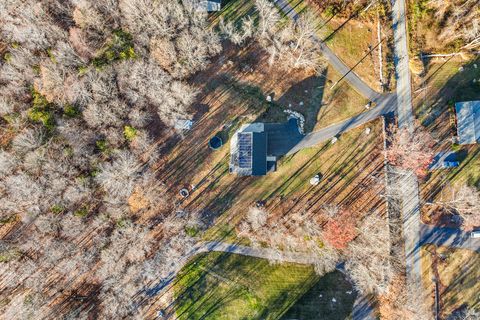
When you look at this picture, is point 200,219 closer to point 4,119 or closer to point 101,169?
point 101,169

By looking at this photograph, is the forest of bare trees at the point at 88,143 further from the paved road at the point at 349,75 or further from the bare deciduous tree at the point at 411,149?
the bare deciduous tree at the point at 411,149

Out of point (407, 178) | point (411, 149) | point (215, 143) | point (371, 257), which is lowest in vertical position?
point (371, 257)

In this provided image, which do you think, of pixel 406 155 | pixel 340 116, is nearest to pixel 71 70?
pixel 340 116

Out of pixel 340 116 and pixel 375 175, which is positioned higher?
pixel 340 116

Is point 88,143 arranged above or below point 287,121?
above

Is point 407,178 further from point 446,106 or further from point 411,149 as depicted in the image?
point 446,106

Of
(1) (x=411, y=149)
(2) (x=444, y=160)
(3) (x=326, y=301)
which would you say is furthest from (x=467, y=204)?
(3) (x=326, y=301)

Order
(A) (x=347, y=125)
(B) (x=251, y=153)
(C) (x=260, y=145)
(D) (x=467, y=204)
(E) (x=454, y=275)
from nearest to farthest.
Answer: (D) (x=467, y=204), (B) (x=251, y=153), (C) (x=260, y=145), (E) (x=454, y=275), (A) (x=347, y=125)

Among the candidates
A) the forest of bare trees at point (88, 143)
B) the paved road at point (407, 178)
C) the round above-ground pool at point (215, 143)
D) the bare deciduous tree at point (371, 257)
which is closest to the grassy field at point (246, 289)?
the bare deciduous tree at point (371, 257)
